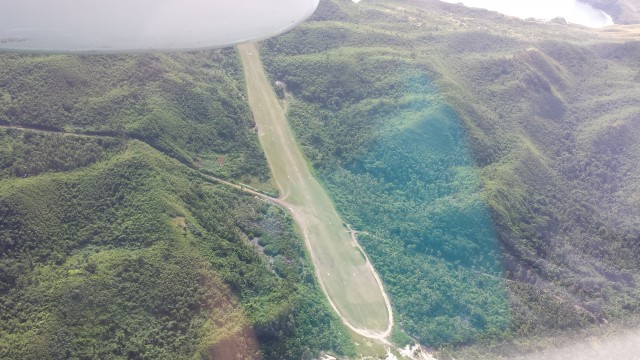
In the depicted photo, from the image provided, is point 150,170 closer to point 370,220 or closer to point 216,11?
point 216,11

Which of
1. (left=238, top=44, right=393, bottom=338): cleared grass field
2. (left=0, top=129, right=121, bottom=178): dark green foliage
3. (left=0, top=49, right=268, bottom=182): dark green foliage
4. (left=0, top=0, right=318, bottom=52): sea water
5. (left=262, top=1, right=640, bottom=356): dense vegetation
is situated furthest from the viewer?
(left=262, top=1, right=640, bottom=356): dense vegetation

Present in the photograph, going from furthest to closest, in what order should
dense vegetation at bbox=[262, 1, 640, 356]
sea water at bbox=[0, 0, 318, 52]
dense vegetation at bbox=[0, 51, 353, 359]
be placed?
1. dense vegetation at bbox=[262, 1, 640, 356]
2. sea water at bbox=[0, 0, 318, 52]
3. dense vegetation at bbox=[0, 51, 353, 359]

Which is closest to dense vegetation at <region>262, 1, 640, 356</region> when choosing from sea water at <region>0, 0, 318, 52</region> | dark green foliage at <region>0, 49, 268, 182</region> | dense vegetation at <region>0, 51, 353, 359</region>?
dark green foliage at <region>0, 49, 268, 182</region>

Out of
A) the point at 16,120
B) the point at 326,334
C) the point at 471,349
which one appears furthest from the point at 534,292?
the point at 16,120

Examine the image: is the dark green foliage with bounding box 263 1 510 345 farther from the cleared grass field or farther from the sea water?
the sea water

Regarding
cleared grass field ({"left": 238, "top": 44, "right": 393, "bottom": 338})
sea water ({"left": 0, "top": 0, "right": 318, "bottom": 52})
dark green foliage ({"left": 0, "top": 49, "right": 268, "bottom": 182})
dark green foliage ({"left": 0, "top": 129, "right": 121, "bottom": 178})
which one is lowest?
cleared grass field ({"left": 238, "top": 44, "right": 393, "bottom": 338})

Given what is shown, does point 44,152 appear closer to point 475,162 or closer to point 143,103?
point 143,103

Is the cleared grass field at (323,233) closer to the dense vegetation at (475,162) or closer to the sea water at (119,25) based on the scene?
the dense vegetation at (475,162)

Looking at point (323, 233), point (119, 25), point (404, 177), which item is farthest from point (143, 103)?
point (404, 177)
